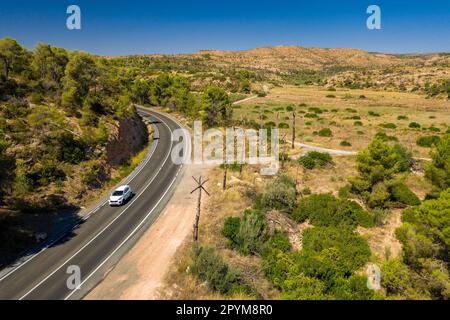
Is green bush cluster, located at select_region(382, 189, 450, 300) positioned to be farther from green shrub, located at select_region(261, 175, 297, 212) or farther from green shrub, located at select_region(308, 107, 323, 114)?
green shrub, located at select_region(308, 107, 323, 114)

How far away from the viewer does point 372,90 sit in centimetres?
13600

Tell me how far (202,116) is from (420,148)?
136 feet

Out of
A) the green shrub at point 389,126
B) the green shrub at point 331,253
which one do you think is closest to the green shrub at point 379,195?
the green shrub at point 331,253

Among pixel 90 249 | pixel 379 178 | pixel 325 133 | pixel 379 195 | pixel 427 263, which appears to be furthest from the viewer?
pixel 325 133

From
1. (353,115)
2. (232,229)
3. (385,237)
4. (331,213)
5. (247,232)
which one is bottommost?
(385,237)

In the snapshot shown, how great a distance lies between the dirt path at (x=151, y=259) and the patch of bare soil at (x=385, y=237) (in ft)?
53.0

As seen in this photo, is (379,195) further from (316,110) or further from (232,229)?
(316,110)

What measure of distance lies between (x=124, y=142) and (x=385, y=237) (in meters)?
39.3

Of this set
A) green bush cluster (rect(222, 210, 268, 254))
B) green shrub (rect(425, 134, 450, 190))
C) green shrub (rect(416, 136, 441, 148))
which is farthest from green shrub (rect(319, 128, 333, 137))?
green bush cluster (rect(222, 210, 268, 254))

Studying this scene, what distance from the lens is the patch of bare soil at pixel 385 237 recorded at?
81.6 feet

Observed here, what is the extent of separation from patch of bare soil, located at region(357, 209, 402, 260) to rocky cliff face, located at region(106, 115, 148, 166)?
34113 millimetres

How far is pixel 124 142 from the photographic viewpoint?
49.2 m

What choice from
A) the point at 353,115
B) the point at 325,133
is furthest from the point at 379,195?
the point at 353,115

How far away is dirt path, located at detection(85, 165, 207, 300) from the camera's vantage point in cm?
1976
